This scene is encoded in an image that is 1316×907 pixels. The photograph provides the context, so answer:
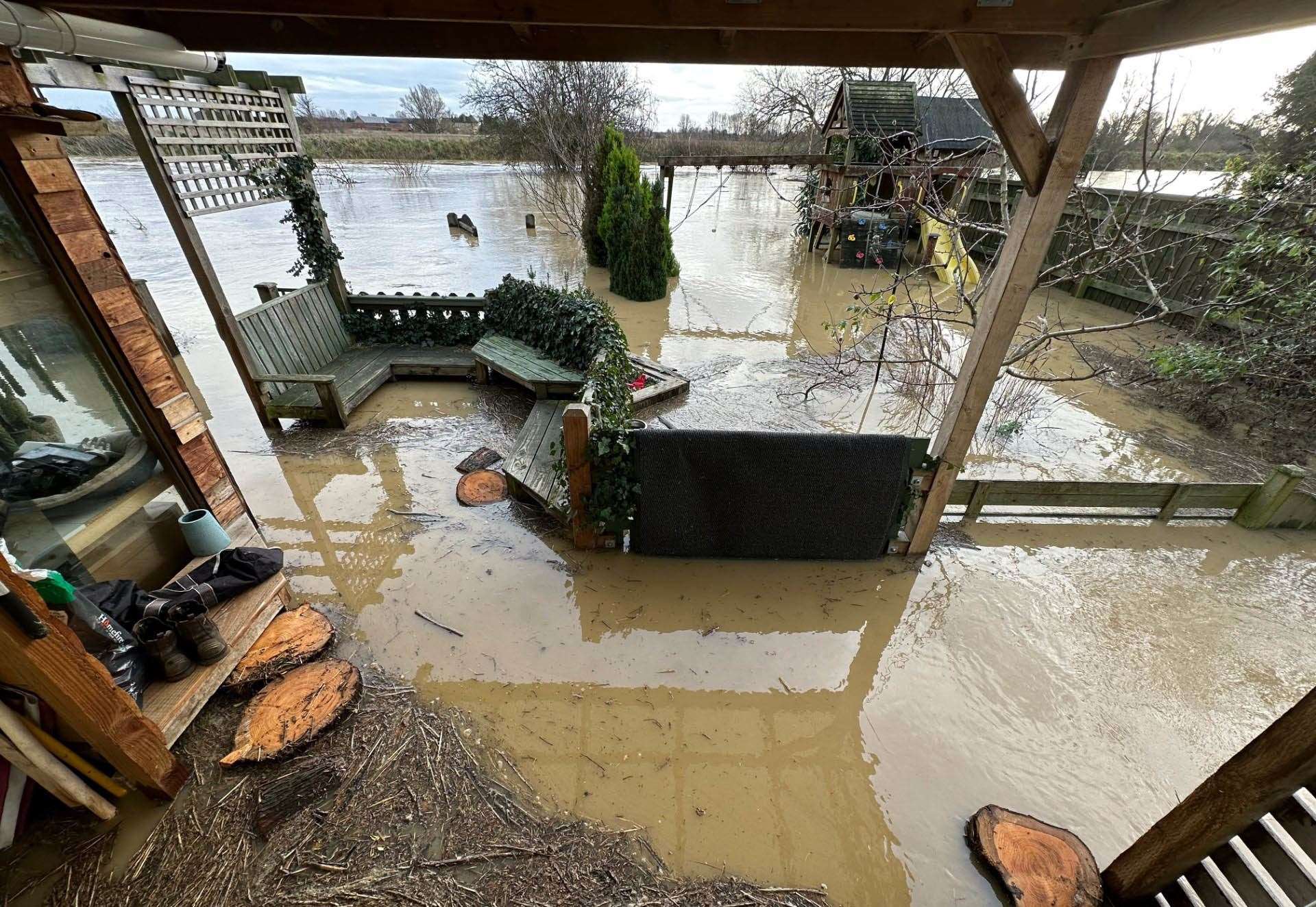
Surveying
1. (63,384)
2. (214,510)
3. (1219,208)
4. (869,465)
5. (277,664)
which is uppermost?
(1219,208)

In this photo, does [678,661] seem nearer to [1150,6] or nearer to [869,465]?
[869,465]

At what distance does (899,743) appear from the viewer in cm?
293

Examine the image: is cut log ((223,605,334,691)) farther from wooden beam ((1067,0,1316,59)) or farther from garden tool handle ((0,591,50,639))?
wooden beam ((1067,0,1316,59))

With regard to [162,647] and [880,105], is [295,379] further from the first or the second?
[880,105]

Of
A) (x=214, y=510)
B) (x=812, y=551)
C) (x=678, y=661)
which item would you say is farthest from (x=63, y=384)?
(x=812, y=551)

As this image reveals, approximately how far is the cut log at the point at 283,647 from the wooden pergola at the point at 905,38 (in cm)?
330

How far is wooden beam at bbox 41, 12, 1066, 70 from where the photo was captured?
314 cm

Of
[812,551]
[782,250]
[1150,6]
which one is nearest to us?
[1150,6]

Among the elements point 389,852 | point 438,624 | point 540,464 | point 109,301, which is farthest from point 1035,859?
point 109,301

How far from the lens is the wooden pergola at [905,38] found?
239 cm

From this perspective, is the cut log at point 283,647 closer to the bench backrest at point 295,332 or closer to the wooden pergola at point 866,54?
the wooden pergola at point 866,54

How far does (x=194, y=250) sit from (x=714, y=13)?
507 centimetres

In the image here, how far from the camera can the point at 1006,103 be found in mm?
2650

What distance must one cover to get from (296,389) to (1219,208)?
12.5 meters
